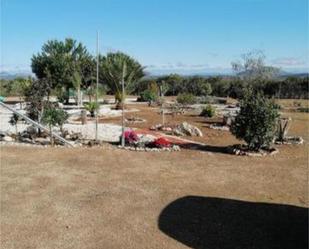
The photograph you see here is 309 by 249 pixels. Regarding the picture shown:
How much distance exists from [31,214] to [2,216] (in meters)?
0.54

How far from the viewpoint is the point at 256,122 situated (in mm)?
14836

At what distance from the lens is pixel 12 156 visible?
1373cm

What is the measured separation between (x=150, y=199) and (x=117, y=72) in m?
27.5

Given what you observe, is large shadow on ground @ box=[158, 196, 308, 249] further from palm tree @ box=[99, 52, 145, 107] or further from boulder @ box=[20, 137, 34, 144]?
palm tree @ box=[99, 52, 145, 107]

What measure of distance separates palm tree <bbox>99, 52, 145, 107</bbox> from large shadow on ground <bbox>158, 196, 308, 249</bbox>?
963 inches

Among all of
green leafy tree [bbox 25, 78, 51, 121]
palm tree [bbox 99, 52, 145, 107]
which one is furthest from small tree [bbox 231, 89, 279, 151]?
palm tree [bbox 99, 52, 145, 107]

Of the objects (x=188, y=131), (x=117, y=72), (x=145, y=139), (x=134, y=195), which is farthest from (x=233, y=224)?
(x=117, y=72)

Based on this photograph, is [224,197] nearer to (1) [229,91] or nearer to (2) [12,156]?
(2) [12,156]

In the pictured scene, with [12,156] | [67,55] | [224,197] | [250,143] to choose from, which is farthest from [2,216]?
[67,55]

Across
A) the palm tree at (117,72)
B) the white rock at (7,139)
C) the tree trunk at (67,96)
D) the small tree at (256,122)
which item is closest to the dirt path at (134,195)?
the small tree at (256,122)

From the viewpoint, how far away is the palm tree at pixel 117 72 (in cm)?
3581

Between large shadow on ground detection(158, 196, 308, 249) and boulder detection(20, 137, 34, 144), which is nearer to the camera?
large shadow on ground detection(158, 196, 308, 249)

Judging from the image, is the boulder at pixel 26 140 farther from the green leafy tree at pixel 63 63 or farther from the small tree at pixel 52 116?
the green leafy tree at pixel 63 63

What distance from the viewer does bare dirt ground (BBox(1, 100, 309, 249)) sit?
7.48m
